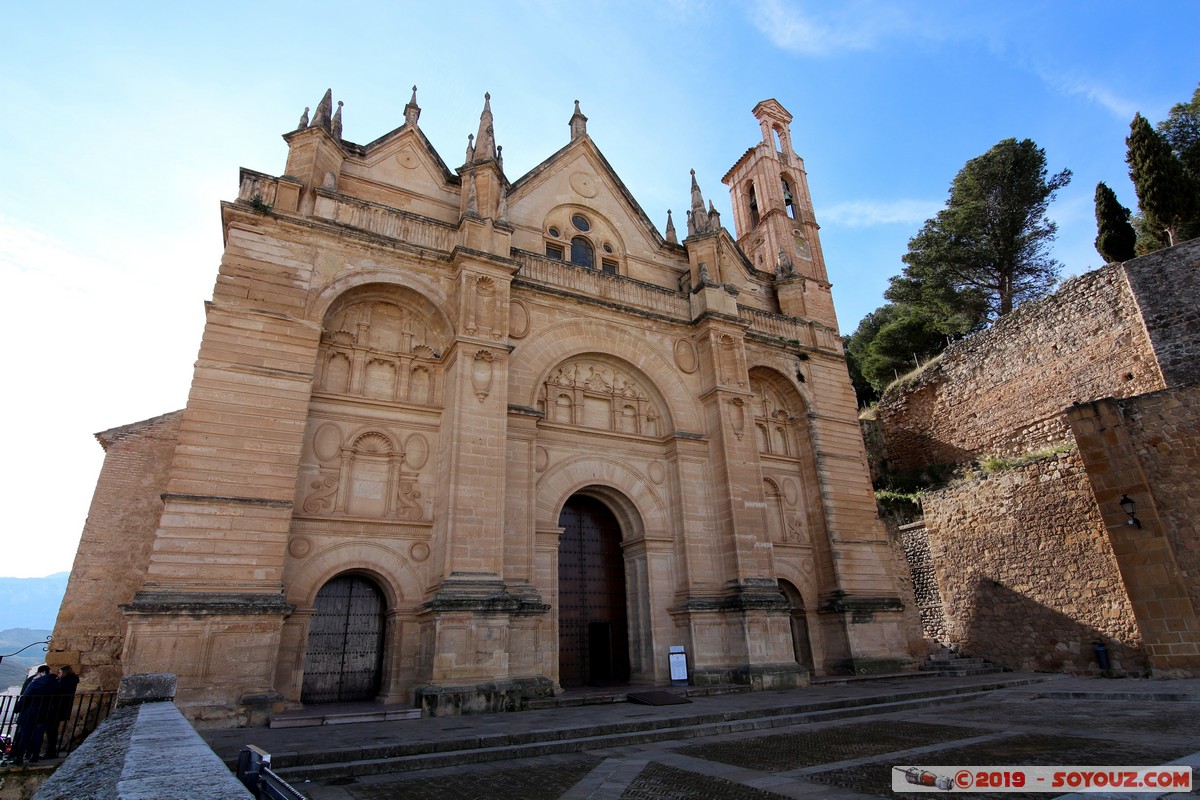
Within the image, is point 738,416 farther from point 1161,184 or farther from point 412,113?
point 1161,184

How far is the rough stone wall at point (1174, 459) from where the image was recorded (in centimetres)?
1491

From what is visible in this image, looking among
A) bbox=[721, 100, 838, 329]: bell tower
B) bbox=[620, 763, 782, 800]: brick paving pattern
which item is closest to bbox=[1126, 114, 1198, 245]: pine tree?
bbox=[721, 100, 838, 329]: bell tower

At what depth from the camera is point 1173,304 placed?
826 inches

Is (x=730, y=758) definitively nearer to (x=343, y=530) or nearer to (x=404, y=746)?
(x=404, y=746)

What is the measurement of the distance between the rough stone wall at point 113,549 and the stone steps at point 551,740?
7.26m

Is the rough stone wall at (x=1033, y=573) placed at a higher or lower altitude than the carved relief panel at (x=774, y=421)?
lower

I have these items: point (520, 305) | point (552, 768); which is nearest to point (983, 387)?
point (520, 305)

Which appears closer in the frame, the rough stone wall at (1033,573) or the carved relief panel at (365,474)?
the carved relief panel at (365,474)

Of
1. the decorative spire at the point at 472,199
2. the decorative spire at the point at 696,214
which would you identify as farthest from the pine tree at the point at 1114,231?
the decorative spire at the point at 472,199

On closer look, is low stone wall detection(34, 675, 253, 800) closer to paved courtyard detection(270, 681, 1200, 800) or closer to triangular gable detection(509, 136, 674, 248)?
paved courtyard detection(270, 681, 1200, 800)

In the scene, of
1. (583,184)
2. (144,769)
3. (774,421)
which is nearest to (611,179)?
(583,184)

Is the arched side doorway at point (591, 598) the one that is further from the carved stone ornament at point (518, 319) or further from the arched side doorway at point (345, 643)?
the carved stone ornament at point (518, 319)

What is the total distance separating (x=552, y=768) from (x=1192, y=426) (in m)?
17.4

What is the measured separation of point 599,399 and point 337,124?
10.4m
